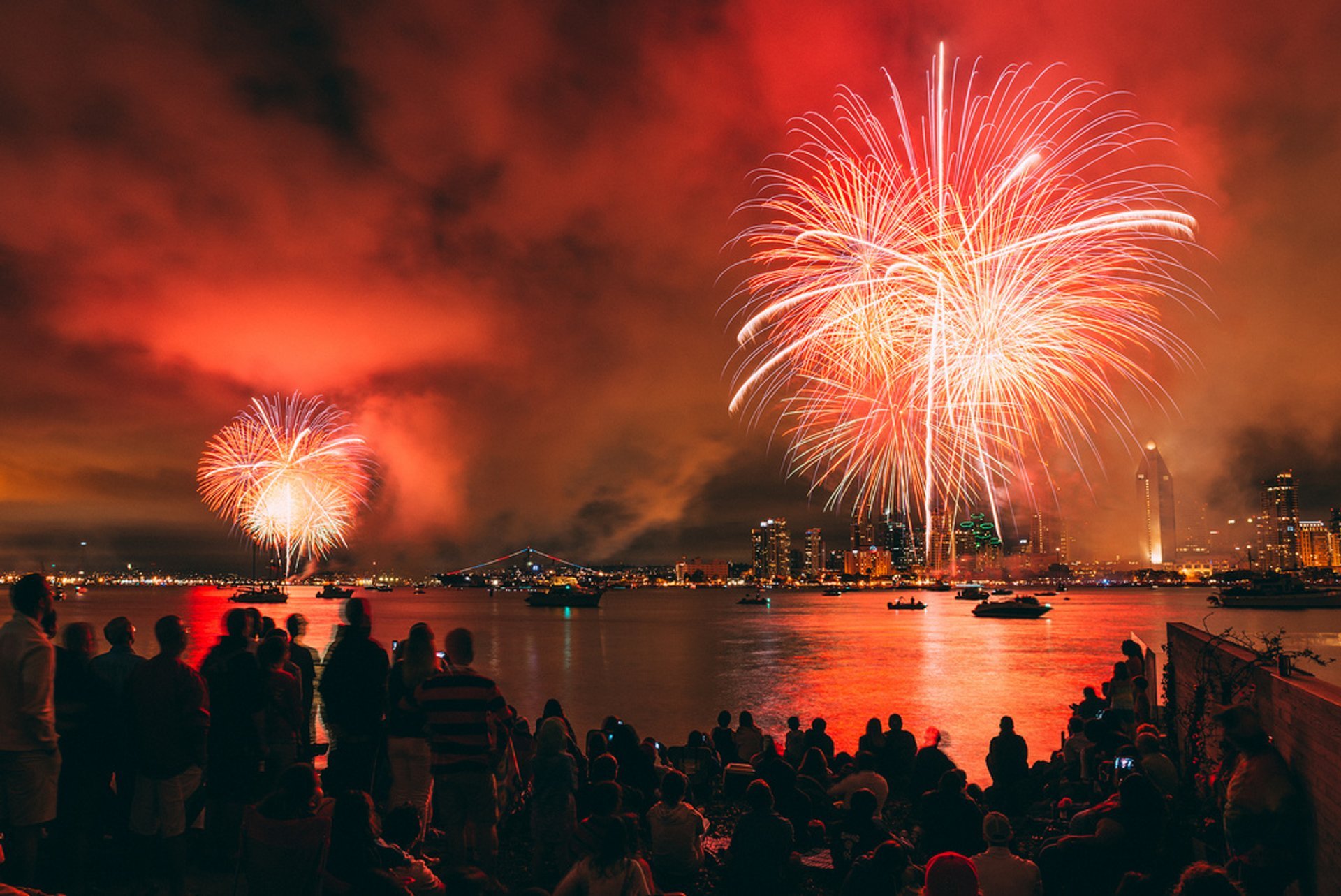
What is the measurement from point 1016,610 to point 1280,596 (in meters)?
63.9

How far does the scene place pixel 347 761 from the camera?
667cm

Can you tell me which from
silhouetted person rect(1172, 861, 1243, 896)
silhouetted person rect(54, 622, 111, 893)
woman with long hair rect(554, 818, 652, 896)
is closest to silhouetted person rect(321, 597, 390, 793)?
silhouetted person rect(54, 622, 111, 893)

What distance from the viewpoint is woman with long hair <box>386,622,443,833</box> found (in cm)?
645

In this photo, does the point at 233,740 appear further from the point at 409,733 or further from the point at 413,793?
the point at 413,793

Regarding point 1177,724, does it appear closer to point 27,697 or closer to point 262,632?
point 262,632

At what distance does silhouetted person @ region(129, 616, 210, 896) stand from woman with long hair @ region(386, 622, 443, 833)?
1234 millimetres

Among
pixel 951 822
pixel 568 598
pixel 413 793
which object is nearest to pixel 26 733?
pixel 413 793

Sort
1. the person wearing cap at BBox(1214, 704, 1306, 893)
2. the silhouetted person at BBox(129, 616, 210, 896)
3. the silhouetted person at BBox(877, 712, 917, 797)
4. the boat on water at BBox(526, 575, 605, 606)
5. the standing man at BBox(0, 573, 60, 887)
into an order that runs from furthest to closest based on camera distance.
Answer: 1. the boat on water at BBox(526, 575, 605, 606)
2. the silhouetted person at BBox(877, 712, 917, 797)
3. the person wearing cap at BBox(1214, 704, 1306, 893)
4. the silhouetted person at BBox(129, 616, 210, 896)
5. the standing man at BBox(0, 573, 60, 887)

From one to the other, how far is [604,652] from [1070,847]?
5893cm

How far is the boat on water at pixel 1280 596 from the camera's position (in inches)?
5244

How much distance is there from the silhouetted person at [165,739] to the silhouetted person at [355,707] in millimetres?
938

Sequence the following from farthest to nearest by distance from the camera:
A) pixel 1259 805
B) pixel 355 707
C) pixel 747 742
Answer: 1. pixel 747 742
2. pixel 355 707
3. pixel 1259 805

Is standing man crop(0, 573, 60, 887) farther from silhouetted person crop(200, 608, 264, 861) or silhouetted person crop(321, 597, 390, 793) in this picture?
silhouetted person crop(321, 597, 390, 793)

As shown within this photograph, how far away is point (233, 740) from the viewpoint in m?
6.26
